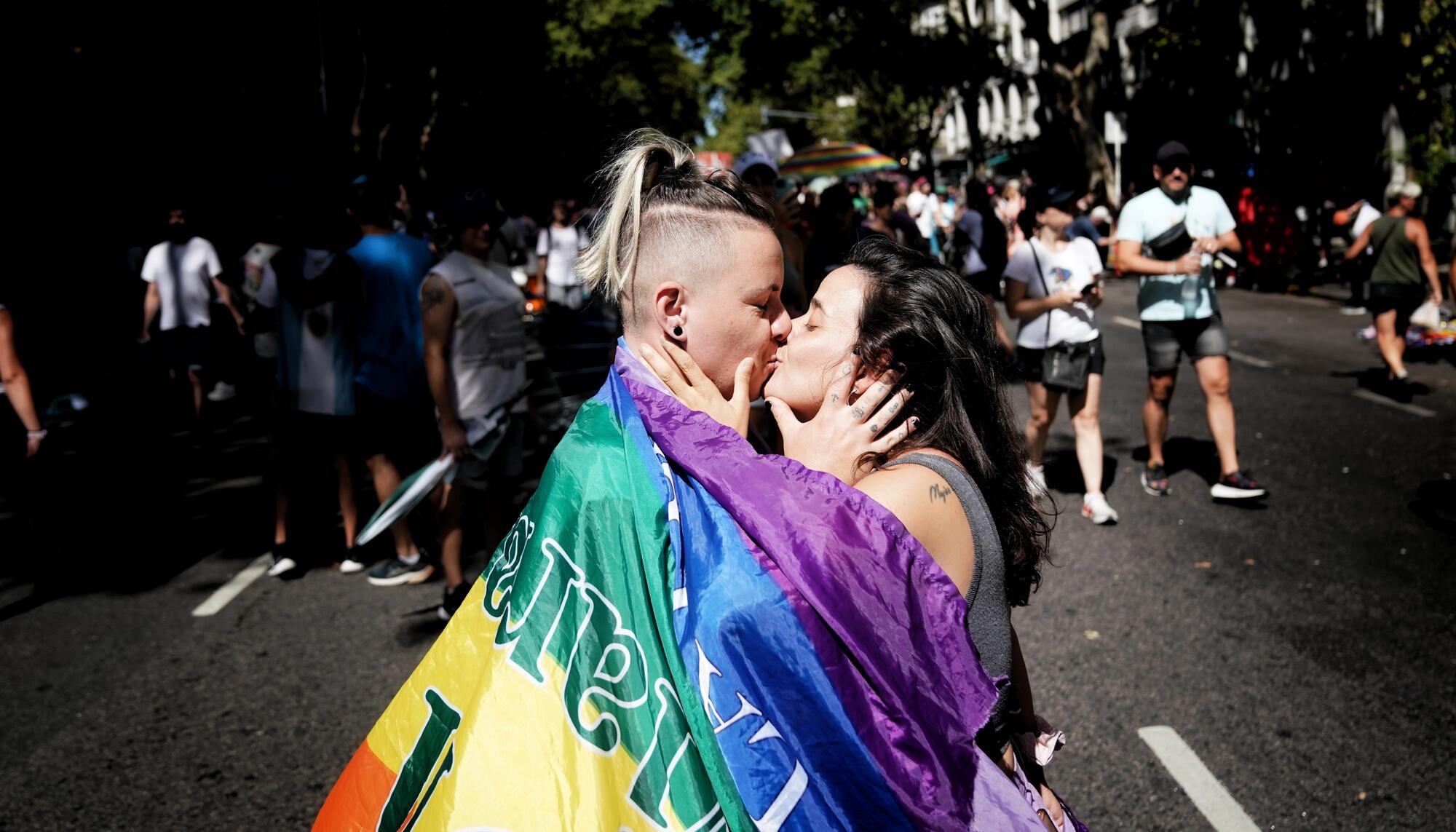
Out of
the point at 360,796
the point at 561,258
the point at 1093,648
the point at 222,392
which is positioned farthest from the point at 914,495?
the point at 561,258

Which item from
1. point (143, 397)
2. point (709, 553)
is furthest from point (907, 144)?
point (709, 553)

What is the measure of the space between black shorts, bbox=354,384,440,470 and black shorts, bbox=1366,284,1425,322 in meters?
8.48

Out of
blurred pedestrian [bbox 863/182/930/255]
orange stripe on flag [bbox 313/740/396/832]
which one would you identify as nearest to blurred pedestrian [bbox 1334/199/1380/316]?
blurred pedestrian [bbox 863/182/930/255]

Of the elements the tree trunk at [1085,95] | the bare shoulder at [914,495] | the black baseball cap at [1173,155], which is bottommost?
the bare shoulder at [914,495]

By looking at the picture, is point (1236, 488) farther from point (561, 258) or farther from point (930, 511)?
point (561, 258)

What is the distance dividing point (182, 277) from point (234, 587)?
4791mm

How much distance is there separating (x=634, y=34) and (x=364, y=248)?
1740 inches

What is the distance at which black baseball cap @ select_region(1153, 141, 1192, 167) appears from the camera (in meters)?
6.37

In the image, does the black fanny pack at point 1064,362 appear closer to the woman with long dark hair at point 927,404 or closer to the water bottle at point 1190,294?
the water bottle at point 1190,294

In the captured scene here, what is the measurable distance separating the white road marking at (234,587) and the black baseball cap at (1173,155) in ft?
19.0

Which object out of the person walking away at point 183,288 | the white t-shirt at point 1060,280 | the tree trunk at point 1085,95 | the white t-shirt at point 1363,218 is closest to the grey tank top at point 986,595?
the white t-shirt at point 1060,280

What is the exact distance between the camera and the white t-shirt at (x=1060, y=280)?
20.6 feet

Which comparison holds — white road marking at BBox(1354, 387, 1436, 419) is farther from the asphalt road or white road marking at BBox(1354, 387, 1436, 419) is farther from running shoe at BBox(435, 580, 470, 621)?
running shoe at BBox(435, 580, 470, 621)

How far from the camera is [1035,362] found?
259 inches
